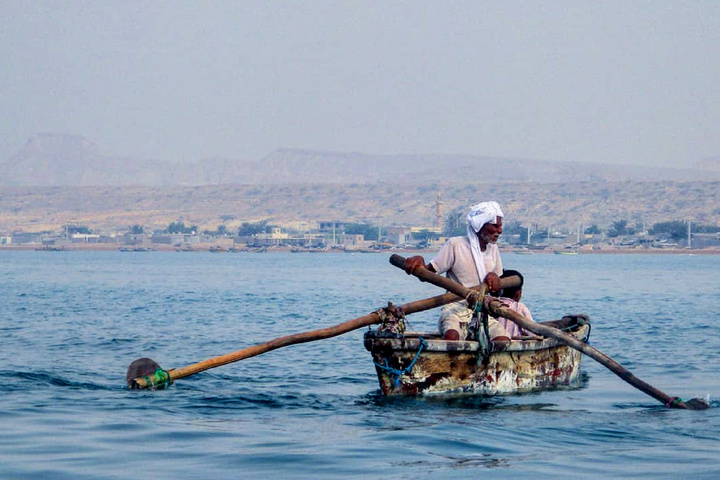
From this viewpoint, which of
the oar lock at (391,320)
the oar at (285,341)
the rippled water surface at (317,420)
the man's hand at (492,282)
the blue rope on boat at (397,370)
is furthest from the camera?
the oar at (285,341)

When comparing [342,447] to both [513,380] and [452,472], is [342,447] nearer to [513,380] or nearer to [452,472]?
[452,472]

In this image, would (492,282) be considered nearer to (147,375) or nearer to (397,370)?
(397,370)

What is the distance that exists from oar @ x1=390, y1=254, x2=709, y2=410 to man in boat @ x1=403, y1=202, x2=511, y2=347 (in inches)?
9.8

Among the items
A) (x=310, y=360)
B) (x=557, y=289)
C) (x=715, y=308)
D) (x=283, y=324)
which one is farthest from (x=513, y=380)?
(x=557, y=289)

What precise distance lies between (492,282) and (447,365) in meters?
1.15

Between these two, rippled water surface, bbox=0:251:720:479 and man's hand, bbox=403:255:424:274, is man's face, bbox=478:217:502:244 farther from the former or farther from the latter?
rippled water surface, bbox=0:251:720:479

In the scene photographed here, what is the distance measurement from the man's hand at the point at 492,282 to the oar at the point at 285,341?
126 millimetres

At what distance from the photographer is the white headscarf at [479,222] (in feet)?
45.2

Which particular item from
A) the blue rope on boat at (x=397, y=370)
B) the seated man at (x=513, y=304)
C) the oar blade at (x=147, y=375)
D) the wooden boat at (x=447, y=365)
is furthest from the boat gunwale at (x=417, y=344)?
the oar blade at (x=147, y=375)

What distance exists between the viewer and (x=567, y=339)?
1376 cm

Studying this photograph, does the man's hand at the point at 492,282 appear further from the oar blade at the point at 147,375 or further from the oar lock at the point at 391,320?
the oar blade at the point at 147,375

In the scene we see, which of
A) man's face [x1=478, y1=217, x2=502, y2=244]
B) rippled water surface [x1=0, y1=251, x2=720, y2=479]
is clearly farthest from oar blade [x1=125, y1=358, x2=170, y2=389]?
man's face [x1=478, y1=217, x2=502, y2=244]

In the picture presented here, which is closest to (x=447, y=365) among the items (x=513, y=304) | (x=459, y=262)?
(x=459, y=262)

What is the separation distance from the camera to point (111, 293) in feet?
160
